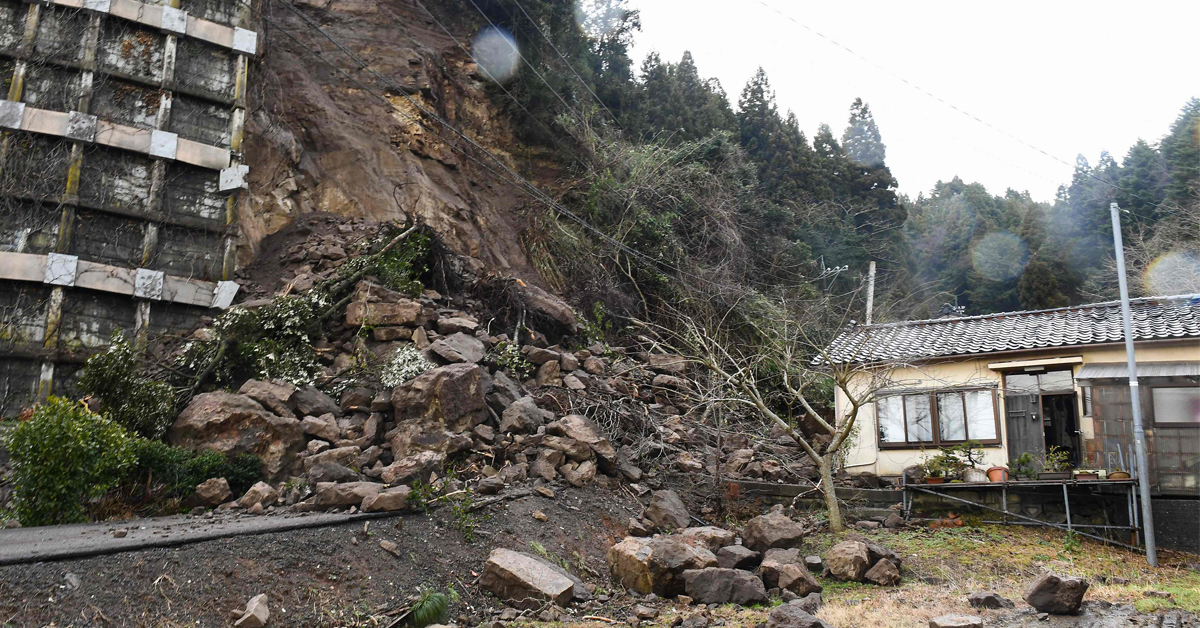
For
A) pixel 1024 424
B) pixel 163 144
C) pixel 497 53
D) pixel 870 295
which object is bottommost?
pixel 1024 424

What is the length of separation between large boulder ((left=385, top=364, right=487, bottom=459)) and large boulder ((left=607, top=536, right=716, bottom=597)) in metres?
3.38

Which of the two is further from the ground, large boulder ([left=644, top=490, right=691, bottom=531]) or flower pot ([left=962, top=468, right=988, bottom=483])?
flower pot ([left=962, top=468, right=988, bottom=483])

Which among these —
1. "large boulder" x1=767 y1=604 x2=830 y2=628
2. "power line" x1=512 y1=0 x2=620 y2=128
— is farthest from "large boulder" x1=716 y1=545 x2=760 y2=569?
"power line" x1=512 y1=0 x2=620 y2=128

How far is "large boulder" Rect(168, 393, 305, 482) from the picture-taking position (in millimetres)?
11406

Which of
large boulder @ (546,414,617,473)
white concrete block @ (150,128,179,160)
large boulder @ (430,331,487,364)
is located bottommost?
large boulder @ (546,414,617,473)

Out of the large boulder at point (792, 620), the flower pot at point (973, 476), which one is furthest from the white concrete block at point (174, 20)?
the flower pot at point (973, 476)

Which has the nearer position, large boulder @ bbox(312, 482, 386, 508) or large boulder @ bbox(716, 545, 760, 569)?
large boulder @ bbox(312, 482, 386, 508)

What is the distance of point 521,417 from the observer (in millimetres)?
12883

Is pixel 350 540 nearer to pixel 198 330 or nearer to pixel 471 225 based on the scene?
pixel 198 330

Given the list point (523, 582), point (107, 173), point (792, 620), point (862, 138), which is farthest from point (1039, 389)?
point (862, 138)

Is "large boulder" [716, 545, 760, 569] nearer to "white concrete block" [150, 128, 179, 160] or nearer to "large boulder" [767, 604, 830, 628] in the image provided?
"large boulder" [767, 604, 830, 628]

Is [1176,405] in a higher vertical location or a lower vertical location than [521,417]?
higher

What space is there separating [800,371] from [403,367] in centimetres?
724

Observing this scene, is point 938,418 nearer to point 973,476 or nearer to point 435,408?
point 973,476
